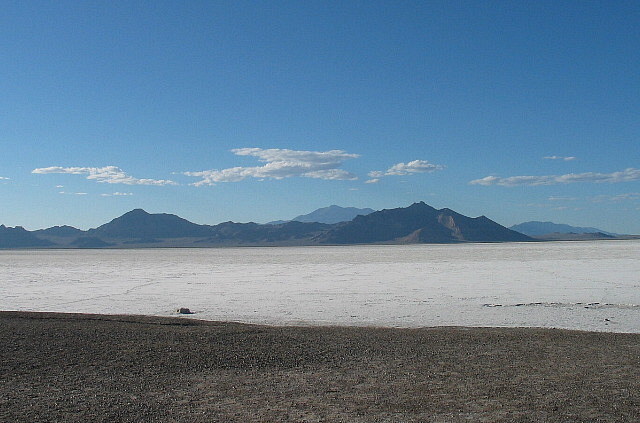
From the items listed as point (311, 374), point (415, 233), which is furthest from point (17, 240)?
point (311, 374)

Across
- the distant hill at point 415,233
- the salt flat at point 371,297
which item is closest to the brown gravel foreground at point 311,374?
the salt flat at point 371,297

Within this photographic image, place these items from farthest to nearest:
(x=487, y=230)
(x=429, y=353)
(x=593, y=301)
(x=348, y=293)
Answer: (x=487, y=230) < (x=348, y=293) < (x=593, y=301) < (x=429, y=353)

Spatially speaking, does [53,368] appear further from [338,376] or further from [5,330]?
[338,376]

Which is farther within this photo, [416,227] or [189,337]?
[416,227]

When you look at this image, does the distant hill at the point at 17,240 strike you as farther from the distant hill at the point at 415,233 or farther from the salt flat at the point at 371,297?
the salt flat at the point at 371,297

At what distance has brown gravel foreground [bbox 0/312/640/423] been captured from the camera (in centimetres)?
613

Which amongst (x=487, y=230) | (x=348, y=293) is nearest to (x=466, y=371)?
(x=348, y=293)

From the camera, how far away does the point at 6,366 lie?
7863 millimetres

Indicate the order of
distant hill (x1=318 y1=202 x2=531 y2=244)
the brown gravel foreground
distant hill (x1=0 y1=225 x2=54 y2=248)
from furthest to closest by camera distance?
distant hill (x1=0 y1=225 x2=54 y2=248) → distant hill (x1=318 y1=202 x2=531 y2=244) → the brown gravel foreground

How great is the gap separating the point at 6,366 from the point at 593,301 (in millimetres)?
13668

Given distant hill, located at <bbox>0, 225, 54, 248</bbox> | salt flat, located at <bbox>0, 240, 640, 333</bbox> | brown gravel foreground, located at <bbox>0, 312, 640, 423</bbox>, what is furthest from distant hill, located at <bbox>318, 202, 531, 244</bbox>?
brown gravel foreground, located at <bbox>0, 312, 640, 423</bbox>

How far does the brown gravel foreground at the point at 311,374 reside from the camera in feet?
20.1

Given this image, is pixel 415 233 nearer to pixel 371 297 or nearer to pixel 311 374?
pixel 371 297

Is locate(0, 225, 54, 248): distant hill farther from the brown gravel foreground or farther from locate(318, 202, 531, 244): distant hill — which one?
the brown gravel foreground
